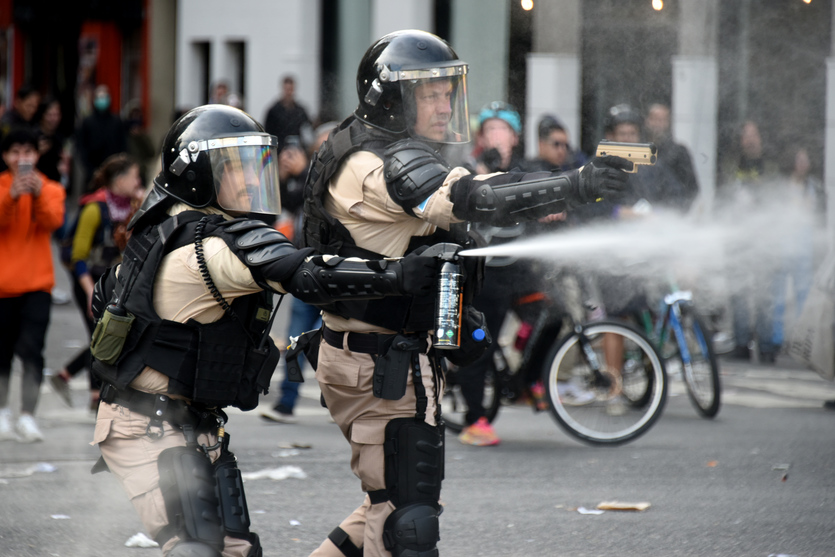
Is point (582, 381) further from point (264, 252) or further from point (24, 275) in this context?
point (264, 252)

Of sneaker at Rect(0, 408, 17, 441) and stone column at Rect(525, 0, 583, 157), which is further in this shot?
stone column at Rect(525, 0, 583, 157)

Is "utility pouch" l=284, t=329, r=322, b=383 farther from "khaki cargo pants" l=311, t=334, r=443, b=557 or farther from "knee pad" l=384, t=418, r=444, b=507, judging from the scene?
"knee pad" l=384, t=418, r=444, b=507

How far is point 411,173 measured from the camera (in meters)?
3.33

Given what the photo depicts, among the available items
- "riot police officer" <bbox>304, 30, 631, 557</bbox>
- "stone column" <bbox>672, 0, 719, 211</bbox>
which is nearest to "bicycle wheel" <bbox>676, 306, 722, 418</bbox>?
"stone column" <bbox>672, 0, 719, 211</bbox>

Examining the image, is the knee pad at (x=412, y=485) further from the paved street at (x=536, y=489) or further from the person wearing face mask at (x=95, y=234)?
the person wearing face mask at (x=95, y=234)

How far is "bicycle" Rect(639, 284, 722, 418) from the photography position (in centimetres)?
704

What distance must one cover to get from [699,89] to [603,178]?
823 cm

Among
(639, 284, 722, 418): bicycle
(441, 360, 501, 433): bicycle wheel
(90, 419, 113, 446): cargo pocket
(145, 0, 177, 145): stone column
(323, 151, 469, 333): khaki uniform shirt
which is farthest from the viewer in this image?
(145, 0, 177, 145): stone column

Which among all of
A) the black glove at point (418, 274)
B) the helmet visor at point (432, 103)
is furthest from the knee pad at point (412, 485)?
the helmet visor at point (432, 103)

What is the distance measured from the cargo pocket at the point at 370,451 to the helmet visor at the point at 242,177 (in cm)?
74

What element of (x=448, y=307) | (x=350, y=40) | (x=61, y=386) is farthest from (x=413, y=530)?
(x=350, y=40)

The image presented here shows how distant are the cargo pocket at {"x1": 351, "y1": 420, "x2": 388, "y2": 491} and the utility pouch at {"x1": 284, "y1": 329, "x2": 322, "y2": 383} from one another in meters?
0.31

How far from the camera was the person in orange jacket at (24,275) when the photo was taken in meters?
6.41

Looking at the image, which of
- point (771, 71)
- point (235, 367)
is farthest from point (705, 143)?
point (235, 367)
